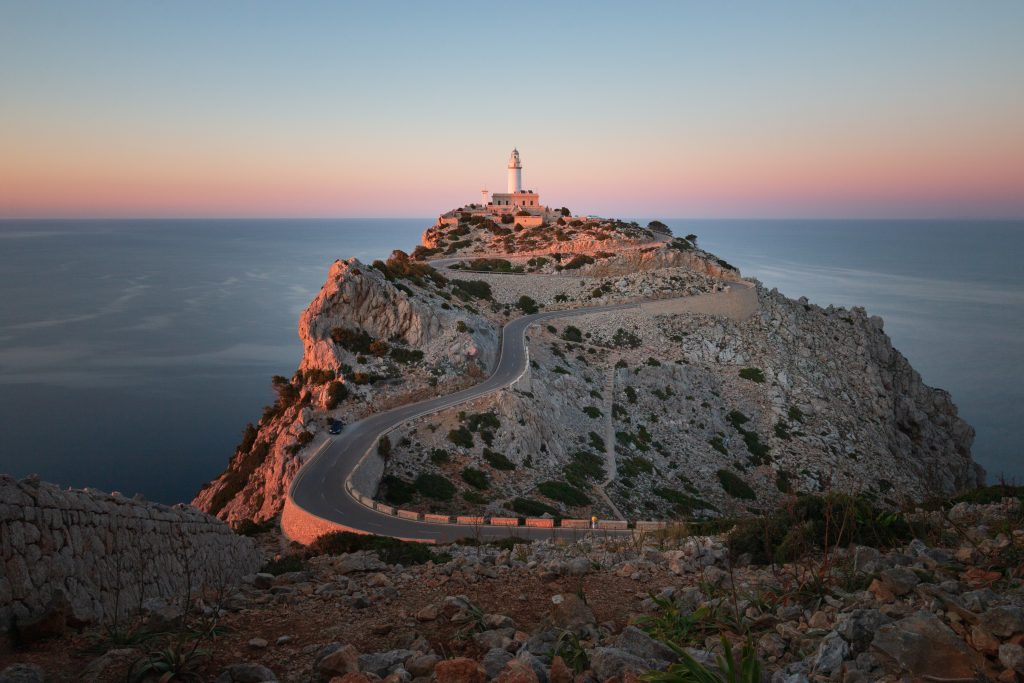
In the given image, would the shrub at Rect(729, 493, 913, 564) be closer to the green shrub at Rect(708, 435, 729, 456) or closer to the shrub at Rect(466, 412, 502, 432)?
the shrub at Rect(466, 412, 502, 432)

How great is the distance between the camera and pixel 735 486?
2944 cm

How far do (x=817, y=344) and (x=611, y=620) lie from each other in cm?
4398

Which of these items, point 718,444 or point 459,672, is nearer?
point 459,672

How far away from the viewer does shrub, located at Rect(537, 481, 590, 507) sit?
2272cm

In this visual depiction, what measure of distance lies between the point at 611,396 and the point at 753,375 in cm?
1150

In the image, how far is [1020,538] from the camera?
6582 millimetres

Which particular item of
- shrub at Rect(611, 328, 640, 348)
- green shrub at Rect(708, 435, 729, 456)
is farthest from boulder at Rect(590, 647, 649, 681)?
shrub at Rect(611, 328, 640, 348)

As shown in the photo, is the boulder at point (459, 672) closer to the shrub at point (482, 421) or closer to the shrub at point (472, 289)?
the shrub at point (482, 421)

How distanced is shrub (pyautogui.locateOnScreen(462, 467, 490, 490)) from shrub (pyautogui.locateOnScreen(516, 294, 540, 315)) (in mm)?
23271

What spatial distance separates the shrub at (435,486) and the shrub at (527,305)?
2415 centimetres

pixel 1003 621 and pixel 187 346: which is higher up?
pixel 1003 621

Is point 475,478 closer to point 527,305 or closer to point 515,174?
point 527,305

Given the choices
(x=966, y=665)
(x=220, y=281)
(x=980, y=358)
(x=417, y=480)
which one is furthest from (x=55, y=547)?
(x=220, y=281)

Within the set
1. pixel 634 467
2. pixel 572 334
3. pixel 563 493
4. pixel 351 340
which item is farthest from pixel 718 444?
pixel 351 340
